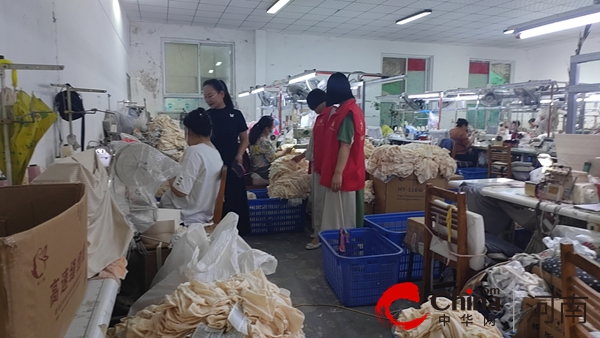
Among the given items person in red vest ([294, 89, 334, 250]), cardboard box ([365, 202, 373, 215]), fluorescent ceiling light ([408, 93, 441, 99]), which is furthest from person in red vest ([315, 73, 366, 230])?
fluorescent ceiling light ([408, 93, 441, 99])

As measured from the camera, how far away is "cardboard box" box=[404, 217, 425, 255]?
8.91ft

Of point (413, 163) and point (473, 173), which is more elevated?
point (413, 163)

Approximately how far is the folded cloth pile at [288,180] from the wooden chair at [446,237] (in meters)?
A: 1.86

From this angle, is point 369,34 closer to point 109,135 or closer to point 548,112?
point 548,112

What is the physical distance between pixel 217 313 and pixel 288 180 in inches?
119

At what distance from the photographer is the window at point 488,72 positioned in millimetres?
11805

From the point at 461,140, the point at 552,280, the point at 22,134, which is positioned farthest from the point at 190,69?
the point at 552,280

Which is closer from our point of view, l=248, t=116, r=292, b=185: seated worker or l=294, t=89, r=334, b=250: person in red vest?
l=294, t=89, r=334, b=250: person in red vest

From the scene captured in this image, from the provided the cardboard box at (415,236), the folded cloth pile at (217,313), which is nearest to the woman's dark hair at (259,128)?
the cardboard box at (415,236)

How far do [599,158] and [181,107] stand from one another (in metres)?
8.59

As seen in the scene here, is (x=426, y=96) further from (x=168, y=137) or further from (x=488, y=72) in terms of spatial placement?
(x=168, y=137)

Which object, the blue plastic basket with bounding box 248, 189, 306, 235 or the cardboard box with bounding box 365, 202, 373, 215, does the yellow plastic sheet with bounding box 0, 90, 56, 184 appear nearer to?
the blue plastic basket with bounding box 248, 189, 306, 235

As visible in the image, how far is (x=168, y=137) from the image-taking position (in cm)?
521

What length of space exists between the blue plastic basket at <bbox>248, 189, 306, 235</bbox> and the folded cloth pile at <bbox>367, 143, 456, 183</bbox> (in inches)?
A: 39.1
